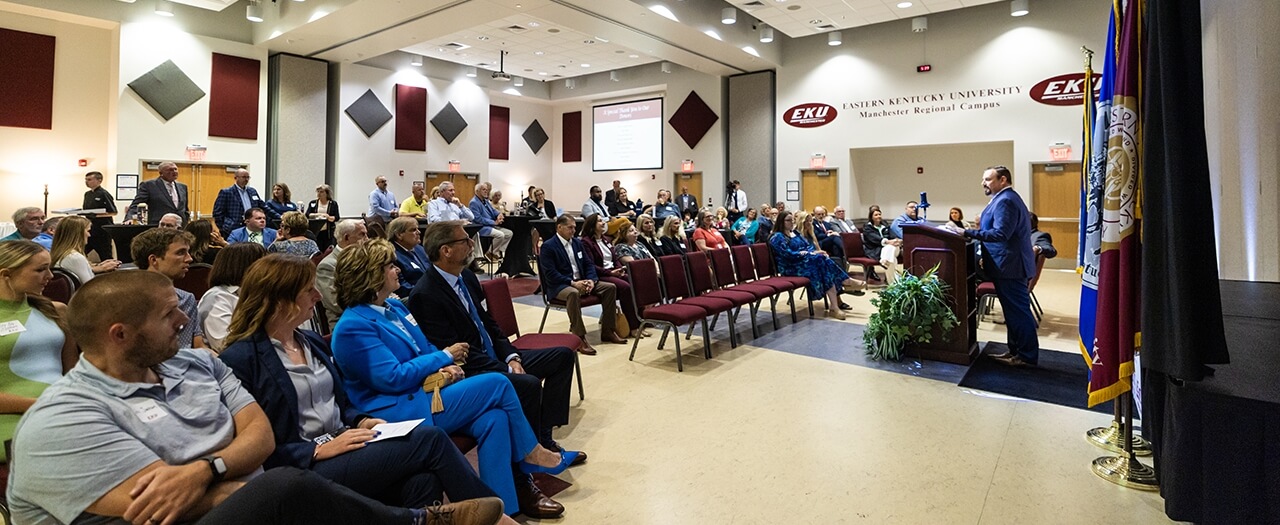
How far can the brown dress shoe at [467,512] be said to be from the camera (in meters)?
1.82

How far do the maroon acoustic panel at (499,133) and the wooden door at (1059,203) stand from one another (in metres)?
12.1

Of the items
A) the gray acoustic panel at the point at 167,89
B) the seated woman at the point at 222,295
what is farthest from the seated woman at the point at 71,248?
the gray acoustic panel at the point at 167,89

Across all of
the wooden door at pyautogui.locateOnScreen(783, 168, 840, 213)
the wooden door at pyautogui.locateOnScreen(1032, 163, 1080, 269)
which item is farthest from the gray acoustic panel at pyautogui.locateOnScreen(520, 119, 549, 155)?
the wooden door at pyautogui.locateOnScreen(1032, 163, 1080, 269)

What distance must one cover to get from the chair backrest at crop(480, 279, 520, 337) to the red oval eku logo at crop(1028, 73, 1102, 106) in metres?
10.8

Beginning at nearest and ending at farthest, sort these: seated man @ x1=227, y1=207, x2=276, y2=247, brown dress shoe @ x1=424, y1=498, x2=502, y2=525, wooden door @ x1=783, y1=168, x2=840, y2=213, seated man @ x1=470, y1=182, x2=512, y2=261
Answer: brown dress shoe @ x1=424, y1=498, x2=502, y2=525 → seated man @ x1=227, y1=207, x2=276, y2=247 → seated man @ x1=470, y1=182, x2=512, y2=261 → wooden door @ x1=783, y1=168, x2=840, y2=213

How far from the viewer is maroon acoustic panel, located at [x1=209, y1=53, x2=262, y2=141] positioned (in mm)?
11305

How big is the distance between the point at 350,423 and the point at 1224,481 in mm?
2545

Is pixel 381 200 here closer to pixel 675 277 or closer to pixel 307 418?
pixel 675 277

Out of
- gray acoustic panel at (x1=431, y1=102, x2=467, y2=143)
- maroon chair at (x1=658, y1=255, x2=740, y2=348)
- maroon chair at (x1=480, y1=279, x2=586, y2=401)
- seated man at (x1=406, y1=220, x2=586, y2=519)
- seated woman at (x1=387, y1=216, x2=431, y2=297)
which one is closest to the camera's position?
seated man at (x1=406, y1=220, x2=586, y2=519)

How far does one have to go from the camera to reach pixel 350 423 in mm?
2154

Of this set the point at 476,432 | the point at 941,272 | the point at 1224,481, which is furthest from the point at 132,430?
the point at 941,272

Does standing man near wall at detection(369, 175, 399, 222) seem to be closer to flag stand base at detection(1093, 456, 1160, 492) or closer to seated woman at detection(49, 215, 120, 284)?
seated woman at detection(49, 215, 120, 284)

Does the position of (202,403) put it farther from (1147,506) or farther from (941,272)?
(941,272)

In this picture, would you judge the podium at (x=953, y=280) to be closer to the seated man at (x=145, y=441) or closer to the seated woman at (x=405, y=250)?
the seated woman at (x=405, y=250)
